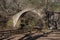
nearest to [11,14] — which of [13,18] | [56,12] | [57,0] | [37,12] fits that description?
[13,18]

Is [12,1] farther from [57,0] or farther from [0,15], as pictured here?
[57,0]

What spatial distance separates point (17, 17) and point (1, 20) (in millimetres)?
2581

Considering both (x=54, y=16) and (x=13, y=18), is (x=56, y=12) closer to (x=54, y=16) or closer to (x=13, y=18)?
(x=54, y=16)

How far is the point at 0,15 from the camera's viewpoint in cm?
3562

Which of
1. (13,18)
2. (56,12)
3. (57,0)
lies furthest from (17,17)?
(57,0)

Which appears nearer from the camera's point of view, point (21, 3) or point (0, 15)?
point (0, 15)

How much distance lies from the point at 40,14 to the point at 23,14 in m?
3.19

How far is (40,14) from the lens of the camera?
3644 cm

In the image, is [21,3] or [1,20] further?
[21,3]

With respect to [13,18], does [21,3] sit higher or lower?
higher

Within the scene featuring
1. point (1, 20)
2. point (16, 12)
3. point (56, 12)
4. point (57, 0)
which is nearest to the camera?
point (1, 20)

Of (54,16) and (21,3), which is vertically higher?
(21,3)

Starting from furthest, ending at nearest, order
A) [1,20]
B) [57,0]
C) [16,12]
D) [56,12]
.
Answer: [57,0] < [56,12] < [16,12] < [1,20]

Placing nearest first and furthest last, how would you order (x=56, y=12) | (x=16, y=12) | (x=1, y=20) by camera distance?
(x=1, y=20)
(x=16, y=12)
(x=56, y=12)
